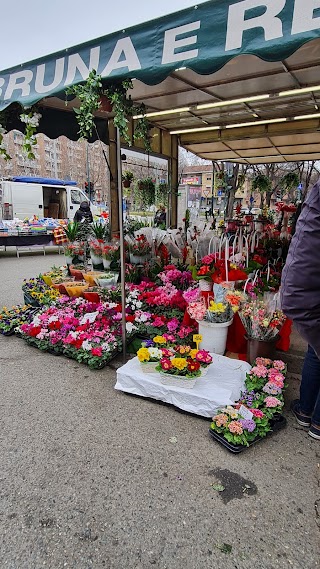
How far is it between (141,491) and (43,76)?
348 cm

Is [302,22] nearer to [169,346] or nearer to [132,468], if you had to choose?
[169,346]

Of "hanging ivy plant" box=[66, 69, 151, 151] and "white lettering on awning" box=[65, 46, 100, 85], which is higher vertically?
"white lettering on awning" box=[65, 46, 100, 85]

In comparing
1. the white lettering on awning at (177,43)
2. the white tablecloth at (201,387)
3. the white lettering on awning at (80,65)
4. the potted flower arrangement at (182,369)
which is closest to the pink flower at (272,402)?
the white tablecloth at (201,387)

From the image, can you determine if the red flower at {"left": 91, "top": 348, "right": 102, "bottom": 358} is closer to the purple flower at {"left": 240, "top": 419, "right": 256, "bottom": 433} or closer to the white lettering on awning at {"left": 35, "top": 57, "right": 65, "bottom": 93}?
the purple flower at {"left": 240, "top": 419, "right": 256, "bottom": 433}

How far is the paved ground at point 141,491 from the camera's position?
161cm

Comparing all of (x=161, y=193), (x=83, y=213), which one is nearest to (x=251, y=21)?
(x=161, y=193)

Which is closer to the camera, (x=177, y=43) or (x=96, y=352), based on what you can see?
(x=177, y=43)

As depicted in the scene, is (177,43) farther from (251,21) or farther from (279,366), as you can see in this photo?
(279,366)

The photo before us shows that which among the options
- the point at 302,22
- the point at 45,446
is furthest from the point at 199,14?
the point at 45,446

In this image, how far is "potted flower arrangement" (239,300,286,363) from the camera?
296cm

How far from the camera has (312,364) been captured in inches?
95.0

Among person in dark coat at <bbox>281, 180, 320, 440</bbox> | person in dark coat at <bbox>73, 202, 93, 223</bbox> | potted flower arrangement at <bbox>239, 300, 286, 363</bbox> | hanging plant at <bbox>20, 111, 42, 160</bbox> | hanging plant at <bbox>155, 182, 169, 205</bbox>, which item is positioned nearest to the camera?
person in dark coat at <bbox>281, 180, 320, 440</bbox>

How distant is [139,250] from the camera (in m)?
5.20

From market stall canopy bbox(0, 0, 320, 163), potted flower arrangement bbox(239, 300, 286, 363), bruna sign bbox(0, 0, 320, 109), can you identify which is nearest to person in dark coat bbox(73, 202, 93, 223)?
market stall canopy bbox(0, 0, 320, 163)
